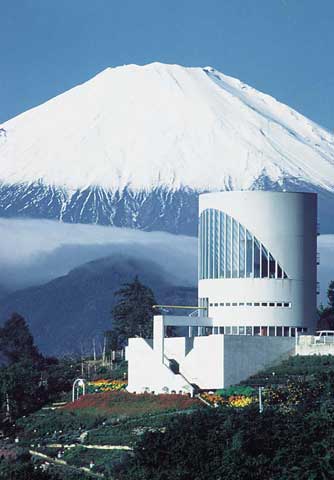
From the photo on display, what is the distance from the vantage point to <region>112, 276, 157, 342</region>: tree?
10125 centimetres

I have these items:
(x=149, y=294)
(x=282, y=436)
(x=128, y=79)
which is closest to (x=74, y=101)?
(x=128, y=79)

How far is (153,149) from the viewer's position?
183 metres

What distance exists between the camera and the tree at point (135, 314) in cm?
10125

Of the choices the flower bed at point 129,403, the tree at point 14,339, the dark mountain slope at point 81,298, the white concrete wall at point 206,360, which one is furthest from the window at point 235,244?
the dark mountain slope at point 81,298

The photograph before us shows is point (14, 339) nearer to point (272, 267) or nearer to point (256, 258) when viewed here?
point (256, 258)

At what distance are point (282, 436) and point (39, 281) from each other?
127m

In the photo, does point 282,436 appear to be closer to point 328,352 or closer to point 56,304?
point 328,352

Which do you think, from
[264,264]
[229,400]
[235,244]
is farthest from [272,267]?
[229,400]

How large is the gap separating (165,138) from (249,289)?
96.7 metres

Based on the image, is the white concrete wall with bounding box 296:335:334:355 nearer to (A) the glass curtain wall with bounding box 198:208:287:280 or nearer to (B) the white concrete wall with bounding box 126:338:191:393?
(A) the glass curtain wall with bounding box 198:208:287:280

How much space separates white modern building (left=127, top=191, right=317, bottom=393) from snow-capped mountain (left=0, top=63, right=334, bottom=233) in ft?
256

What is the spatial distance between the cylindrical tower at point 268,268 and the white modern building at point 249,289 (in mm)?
47

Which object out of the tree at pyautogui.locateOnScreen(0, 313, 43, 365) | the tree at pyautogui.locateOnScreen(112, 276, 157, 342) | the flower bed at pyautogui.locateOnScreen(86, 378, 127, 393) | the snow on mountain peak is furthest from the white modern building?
the snow on mountain peak

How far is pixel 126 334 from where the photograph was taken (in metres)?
102
